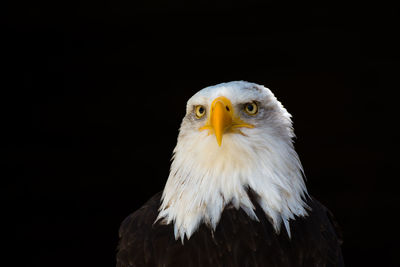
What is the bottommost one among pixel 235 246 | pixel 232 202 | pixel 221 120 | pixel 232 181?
pixel 235 246

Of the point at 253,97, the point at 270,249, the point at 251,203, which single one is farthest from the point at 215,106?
the point at 270,249

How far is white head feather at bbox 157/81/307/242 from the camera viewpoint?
3.04 meters

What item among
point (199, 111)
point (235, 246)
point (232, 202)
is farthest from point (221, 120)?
point (235, 246)

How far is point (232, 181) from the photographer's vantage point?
304cm

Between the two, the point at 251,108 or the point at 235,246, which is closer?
the point at 235,246

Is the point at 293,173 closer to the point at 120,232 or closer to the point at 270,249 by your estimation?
the point at 270,249

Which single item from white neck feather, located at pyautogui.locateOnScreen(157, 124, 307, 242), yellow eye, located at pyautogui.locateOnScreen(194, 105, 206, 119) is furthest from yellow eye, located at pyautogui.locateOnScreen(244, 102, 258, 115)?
yellow eye, located at pyautogui.locateOnScreen(194, 105, 206, 119)

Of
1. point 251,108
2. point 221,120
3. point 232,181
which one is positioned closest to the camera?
point 221,120

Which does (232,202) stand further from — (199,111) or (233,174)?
(199,111)

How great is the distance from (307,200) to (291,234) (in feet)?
1.05

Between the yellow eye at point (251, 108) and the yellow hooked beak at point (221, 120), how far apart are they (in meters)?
0.07

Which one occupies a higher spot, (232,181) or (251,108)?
(251,108)

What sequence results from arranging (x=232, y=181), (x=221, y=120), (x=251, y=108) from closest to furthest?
(x=221, y=120) → (x=232, y=181) → (x=251, y=108)

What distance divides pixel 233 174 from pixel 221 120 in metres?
0.33
